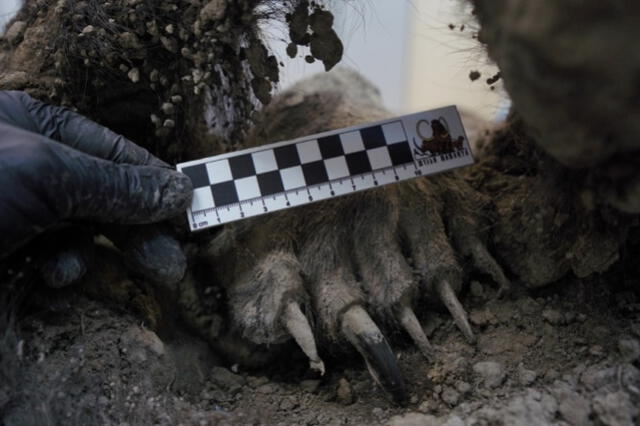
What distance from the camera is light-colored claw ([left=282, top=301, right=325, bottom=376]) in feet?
5.33

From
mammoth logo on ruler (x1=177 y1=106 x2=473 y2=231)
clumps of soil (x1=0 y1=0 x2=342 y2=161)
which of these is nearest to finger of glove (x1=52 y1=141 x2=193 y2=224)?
mammoth logo on ruler (x1=177 y1=106 x2=473 y2=231)

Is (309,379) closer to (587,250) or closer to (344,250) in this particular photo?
(344,250)

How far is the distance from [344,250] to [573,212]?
72 centimetres

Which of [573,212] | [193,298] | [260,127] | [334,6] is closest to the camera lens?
[573,212]

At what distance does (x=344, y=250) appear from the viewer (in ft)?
6.22

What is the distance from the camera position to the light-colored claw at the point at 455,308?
1693 mm

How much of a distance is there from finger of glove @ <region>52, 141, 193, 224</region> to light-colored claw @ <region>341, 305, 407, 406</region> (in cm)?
65

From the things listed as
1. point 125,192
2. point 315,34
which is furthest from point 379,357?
point 315,34

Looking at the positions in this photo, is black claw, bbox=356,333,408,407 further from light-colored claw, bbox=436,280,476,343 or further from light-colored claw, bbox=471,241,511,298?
light-colored claw, bbox=471,241,511,298

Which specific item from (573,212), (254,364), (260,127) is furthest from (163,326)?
(573,212)

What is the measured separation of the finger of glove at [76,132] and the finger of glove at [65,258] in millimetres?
252

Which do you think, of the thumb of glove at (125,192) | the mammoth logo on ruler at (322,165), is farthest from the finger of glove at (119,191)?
the mammoth logo on ruler at (322,165)

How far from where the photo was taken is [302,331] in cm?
167

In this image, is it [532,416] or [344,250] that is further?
[344,250]
